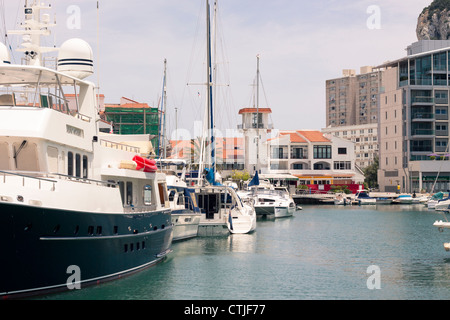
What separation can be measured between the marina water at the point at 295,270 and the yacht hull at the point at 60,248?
0.52 meters

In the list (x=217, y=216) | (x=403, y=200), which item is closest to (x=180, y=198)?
(x=217, y=216)

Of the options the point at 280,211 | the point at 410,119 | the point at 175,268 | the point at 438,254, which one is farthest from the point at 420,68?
the point at 175,268

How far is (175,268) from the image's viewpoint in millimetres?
26094

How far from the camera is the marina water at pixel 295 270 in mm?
21188

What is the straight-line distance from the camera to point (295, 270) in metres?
26.8

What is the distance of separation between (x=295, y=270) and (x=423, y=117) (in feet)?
259

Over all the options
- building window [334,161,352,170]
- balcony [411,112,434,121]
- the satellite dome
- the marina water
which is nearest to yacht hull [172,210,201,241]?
the marina water

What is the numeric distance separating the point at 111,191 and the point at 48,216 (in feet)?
13.2

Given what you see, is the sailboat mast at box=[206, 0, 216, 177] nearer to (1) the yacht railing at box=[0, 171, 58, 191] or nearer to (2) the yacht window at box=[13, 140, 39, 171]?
(2) the yacht window at box=[13, 140, 39, 171]

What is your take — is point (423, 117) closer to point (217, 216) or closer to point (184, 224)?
point (217, 216)

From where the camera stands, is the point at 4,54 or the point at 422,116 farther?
the point at 422,116

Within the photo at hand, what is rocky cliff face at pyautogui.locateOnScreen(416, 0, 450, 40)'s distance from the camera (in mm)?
154875

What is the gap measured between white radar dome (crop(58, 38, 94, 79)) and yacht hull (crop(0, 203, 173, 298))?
17.6 ft
